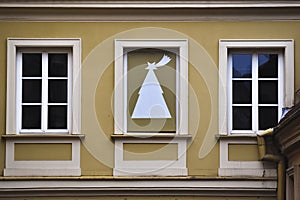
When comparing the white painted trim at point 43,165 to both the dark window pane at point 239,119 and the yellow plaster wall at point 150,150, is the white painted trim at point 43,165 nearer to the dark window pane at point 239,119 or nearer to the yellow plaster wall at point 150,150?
the yellow plaster wall at point 150,150

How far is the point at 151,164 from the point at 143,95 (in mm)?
1135

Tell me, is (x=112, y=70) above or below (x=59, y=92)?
above

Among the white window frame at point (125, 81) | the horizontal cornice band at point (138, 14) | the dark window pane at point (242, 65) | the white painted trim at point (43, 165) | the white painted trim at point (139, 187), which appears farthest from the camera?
the dark window pane at point (242, 65)

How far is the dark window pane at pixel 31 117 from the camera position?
707 inches

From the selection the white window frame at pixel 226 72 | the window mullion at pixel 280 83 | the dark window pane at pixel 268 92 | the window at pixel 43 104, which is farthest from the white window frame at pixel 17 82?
the window mullion at pixel 280 83

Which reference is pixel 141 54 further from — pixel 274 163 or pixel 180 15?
pixel 274 163

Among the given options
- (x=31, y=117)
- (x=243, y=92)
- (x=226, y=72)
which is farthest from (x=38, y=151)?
(x=243, y=92)

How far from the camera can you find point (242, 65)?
1803 centimetres

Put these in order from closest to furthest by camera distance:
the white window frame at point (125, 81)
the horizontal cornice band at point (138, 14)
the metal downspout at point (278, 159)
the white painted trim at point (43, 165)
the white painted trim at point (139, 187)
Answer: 1. the metal downspout at point (278, 159)
2. the white painted trim at point (139, 187)
3. the white painted trim at point (43, 165)
4. the white window frame at point (125, 81)
5. the horizontal cornice band at point (138, 14)

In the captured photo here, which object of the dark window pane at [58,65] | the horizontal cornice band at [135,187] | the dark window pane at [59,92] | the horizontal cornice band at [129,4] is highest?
the horizontal cornice band at [129,4]

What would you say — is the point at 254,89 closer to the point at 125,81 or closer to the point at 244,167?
the point at 244,167

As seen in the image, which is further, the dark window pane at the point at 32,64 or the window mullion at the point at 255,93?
the dark window pane at the point at 32,64

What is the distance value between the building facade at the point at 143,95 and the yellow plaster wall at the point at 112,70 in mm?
16

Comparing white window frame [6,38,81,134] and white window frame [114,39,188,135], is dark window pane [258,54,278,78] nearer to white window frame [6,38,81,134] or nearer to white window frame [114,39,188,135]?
white window frame [114,39,188,135]
